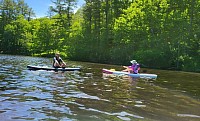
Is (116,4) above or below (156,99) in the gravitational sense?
above

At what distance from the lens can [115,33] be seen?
54.2 m

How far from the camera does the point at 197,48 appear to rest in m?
43.9

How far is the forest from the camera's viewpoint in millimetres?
44906

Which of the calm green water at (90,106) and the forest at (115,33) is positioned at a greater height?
the forest at (115,33)

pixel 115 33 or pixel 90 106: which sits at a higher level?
pixel 115 33

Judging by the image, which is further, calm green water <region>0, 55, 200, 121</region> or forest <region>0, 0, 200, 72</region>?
forest <region>0, 0, 200, 72</region>

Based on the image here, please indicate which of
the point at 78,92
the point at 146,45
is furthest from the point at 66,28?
the point at 78,92

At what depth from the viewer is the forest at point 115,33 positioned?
147 feet

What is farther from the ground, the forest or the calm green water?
the forest

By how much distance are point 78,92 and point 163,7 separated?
3969 cm

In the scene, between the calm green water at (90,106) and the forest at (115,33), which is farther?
the forest at (115,33)

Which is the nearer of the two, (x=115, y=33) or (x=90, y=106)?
(x=90, y=106)

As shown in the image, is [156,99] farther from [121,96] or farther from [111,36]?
[111,36]

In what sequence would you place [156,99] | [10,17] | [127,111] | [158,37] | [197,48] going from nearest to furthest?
1. [127,111]
2. [156,99]
3. [197,48]
4. [158,37]
5. [10,17]
